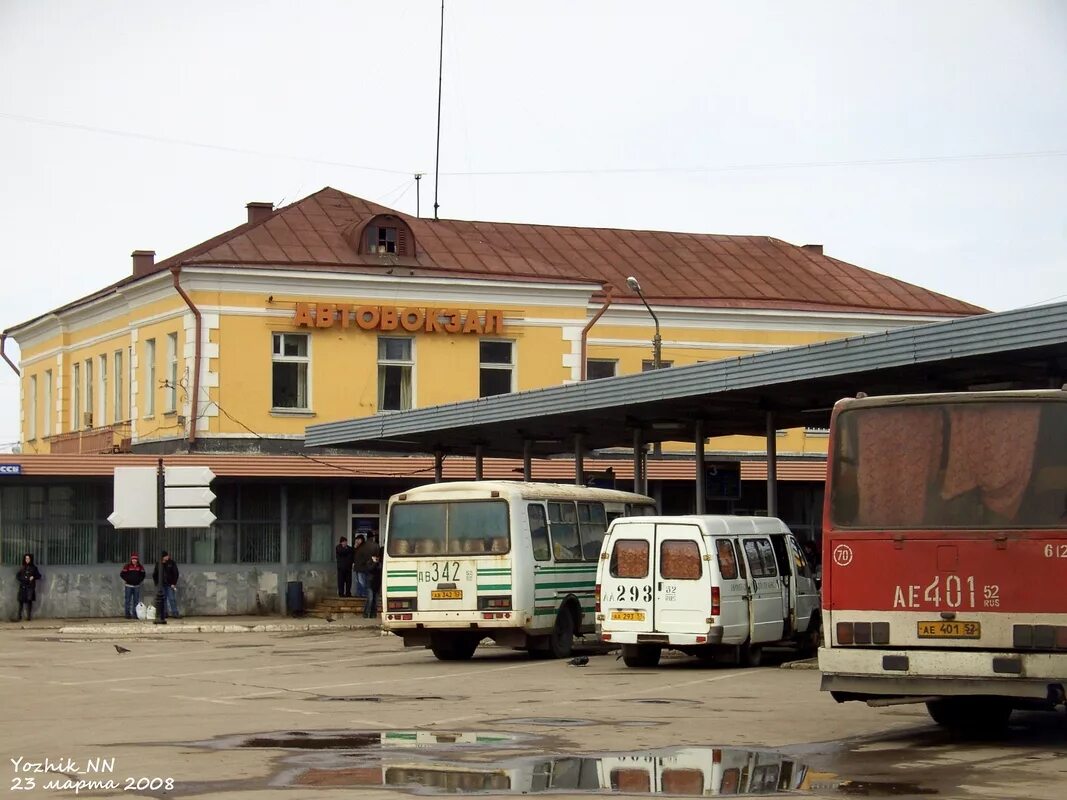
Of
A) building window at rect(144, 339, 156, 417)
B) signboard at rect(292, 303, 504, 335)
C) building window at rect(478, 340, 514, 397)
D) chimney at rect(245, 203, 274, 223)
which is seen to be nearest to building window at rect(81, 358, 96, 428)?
building window at rect(144, 339, 156, 417)

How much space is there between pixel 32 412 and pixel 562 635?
3432cm

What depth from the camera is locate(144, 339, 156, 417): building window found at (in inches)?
1857

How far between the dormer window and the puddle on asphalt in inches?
1286

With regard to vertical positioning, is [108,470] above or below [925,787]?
above

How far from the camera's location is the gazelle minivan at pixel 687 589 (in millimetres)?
23984

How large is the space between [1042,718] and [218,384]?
98.4ft

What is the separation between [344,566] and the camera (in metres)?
41.8


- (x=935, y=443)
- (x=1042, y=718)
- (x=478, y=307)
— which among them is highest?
(x=478, y=307)

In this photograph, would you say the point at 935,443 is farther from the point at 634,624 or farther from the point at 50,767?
the point at 634,624

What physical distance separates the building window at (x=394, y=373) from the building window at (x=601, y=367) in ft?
19.3

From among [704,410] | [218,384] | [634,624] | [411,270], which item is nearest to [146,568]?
[218,384]

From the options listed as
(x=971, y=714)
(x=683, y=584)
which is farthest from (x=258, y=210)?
(x=971, y=714)

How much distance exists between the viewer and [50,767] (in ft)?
44.8

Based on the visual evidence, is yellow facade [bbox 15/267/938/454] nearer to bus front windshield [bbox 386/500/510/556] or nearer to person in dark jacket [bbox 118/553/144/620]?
person in dark jacket [bbox 118/553/144/620]
